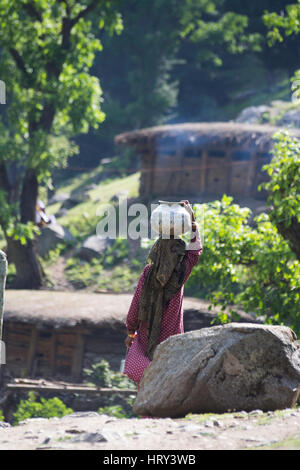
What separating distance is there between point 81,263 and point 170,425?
719 inches

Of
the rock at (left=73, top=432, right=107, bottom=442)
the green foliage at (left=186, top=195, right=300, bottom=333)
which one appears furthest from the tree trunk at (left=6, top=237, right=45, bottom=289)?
the rock at (left=73, top=432, right=107, bottom=442)

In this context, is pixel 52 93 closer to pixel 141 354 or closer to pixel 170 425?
pixel 141 354

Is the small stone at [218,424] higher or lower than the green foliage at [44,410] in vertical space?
higher

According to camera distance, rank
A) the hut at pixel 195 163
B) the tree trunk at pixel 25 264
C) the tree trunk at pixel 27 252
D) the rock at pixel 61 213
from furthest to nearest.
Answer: the rock at pixel 61 213 → the hut at pixel 195 163 → the tree trunk at pixel 25 264 → the tree trunk at pixel 27 252

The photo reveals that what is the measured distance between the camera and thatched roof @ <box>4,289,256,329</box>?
16.3 metres

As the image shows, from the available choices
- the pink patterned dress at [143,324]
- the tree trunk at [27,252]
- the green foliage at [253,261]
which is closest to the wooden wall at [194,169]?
the tree trunk at [27,252]

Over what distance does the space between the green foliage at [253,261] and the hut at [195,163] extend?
1496cm

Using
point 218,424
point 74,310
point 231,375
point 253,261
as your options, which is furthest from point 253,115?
point 218,424

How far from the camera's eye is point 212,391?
17.9 ft

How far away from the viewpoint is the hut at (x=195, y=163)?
83.9 ft

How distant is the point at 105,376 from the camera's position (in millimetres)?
15992

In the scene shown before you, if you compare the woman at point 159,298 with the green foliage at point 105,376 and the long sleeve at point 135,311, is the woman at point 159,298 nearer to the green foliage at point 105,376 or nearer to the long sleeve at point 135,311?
the long sleeve at point 135,311

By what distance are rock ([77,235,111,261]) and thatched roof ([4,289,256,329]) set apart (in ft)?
18.9
